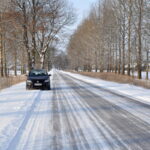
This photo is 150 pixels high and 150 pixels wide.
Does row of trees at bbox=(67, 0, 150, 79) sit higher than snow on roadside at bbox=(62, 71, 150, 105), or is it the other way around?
row of trees at bbox=(67, 0, 150, 79)

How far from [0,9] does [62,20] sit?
12.6 m

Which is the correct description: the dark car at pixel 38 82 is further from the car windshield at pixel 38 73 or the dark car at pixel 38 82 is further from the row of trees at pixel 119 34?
the row of trees at pixel 119 34

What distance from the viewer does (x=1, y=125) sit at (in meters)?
7.16

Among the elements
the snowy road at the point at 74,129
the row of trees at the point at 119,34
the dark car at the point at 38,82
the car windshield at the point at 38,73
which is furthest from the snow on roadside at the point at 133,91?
the row of trees at the point at 119,34

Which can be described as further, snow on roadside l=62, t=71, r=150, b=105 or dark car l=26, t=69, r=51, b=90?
dark car l=26, t=69, r=51, b=90

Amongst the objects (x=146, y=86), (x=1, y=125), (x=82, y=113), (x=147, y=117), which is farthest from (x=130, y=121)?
(x=146, y=86)

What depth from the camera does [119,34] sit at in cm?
3844

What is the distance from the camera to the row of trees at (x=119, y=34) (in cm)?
2806

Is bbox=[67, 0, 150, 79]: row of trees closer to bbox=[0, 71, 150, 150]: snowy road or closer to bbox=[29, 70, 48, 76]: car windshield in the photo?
bbox=[29, 70, 48, 76]: car windshield

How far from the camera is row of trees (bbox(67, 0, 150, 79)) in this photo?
2806cm

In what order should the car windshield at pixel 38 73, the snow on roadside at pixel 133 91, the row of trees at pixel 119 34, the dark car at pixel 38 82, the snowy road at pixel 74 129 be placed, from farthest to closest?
1. the row of trees at pixel 119 34
2. the car windshield at pixel 38 73
3. the dark car at pixel 38 82
4. the snow on roadside at pixel 133 91
5. the snowy road at pixel 74 129

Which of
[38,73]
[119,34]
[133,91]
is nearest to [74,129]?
[133,91]

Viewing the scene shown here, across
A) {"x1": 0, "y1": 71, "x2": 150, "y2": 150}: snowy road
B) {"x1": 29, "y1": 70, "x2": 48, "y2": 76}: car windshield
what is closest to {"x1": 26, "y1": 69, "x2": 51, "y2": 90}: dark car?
{"x1": 29, "y1": 70, "x2": 48, "y2": 76}: car windshield

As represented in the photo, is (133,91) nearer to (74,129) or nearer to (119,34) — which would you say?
(74,129)
